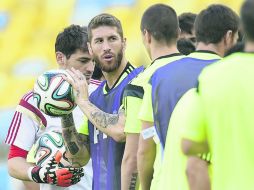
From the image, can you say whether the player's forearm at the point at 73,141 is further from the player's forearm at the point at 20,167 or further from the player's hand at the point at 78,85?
the player's forearm at the point at 20,167

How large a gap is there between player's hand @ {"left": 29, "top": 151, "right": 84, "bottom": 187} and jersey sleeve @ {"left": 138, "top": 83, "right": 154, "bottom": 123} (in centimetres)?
167

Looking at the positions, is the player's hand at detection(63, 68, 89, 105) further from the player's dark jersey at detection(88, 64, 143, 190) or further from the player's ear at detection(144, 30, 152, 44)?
the player's ear at detection(144, 30, 152, 44)

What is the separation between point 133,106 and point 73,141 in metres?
0.89

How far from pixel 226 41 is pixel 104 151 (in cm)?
151

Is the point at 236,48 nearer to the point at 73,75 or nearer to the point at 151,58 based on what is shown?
the point at 151,58

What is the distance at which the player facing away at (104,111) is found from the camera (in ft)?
22.8

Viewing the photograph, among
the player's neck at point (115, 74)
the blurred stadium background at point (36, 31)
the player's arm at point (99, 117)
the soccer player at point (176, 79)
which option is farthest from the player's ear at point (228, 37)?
the blurred stadium background at point (36, 31)

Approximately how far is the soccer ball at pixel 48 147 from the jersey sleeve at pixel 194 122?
350 cm

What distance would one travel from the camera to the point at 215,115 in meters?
4.29

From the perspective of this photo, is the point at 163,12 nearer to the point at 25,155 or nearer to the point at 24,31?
the point at 25,155

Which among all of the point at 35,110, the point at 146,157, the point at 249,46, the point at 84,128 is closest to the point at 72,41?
the point at 35,110

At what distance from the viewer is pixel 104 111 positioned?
7.12 m

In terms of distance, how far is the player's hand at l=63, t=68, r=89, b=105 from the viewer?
7.05 meters

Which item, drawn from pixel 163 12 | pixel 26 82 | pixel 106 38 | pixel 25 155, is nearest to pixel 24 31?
pixel 26 82
